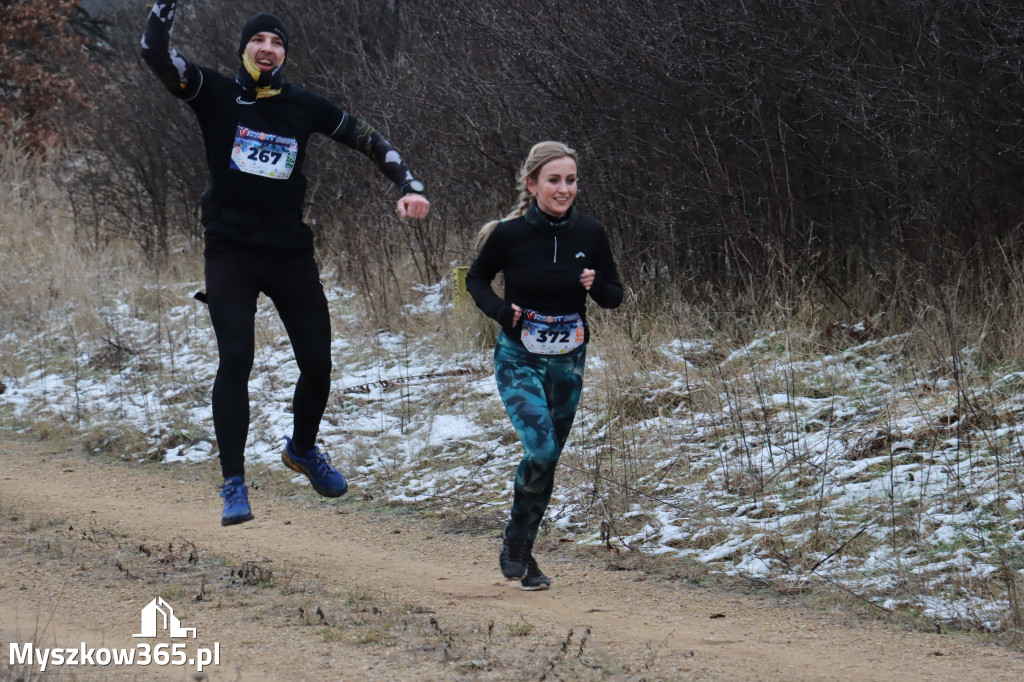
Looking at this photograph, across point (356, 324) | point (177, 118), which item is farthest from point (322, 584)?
point (177, 118)

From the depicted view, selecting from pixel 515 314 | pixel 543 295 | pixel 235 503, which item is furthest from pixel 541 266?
pixel 235 503

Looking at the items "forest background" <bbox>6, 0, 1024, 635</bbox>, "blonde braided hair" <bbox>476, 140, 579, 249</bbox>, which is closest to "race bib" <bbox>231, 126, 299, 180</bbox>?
"blonde braided hair" <bbox>476, 140, 579, 249</bbox>

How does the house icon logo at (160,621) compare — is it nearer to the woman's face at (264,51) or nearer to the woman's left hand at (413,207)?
the woman's left hand at (413,207)

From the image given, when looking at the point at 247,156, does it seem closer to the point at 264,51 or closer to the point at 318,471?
the point at 264,51

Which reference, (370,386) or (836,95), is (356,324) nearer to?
(370,386)

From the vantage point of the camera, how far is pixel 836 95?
9.34 meters

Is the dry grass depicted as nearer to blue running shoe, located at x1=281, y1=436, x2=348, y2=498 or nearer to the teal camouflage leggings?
the teal camouflage leggings

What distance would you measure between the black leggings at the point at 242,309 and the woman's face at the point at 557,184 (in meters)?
1.22

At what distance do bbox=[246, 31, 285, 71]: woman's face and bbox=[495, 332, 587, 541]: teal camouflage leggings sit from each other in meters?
1.66

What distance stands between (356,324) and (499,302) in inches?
280

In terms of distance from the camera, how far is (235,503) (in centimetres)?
550

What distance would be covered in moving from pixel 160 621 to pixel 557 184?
→ 2.55 metres

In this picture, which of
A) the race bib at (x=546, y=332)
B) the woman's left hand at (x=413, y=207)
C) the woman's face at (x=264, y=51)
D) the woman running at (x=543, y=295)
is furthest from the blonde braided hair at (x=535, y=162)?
the woman's face at (x=264, y=51)

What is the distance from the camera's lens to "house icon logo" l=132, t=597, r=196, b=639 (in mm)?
5145
